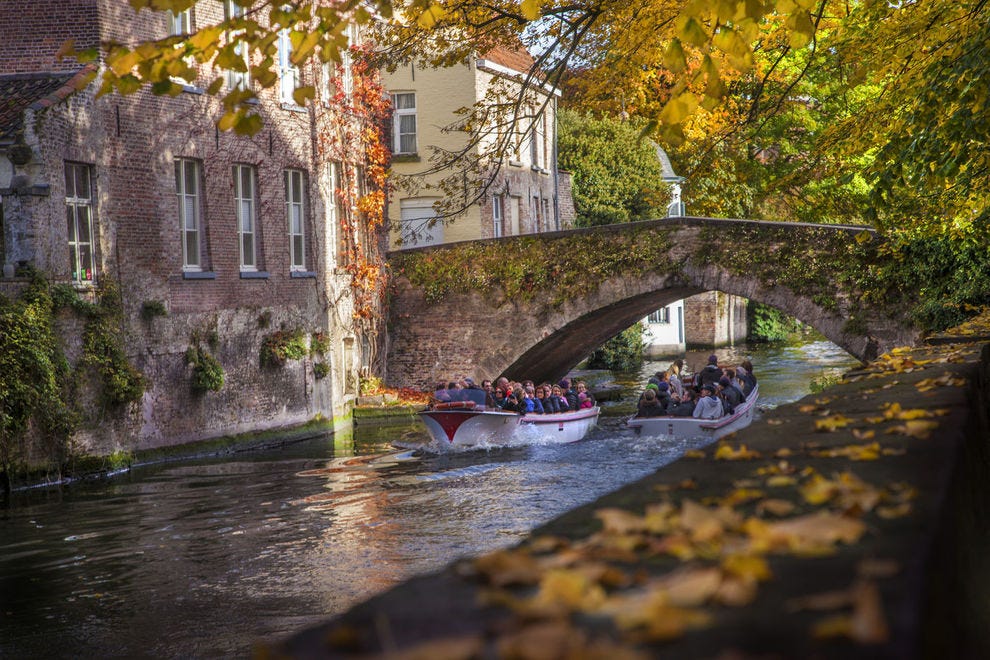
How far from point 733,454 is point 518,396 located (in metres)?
19.0

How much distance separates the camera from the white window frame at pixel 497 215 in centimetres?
3102

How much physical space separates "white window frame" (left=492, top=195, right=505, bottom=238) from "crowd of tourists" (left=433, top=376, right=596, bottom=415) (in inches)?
341

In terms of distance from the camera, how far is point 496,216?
31391mm

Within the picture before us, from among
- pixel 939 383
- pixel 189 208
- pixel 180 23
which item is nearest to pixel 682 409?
pixel 189 208

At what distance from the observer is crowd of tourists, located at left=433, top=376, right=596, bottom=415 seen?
851 inches

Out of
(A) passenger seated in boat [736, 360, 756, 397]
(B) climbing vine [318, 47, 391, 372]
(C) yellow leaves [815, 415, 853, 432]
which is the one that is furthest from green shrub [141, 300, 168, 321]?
(C) yellow leaves [815, 415, 853, 432]

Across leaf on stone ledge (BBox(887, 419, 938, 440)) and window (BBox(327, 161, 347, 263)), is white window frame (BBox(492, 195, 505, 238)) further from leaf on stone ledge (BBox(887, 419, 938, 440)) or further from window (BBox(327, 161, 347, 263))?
leaf on stone ledge (BBox(887, 419, 938, 440))

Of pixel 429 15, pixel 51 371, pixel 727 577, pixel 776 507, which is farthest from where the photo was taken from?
pixel 51 371

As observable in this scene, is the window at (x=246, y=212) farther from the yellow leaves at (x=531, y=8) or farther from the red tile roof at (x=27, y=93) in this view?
the yellow leaves at (x=531, y=8)

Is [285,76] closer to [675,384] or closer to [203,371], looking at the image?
[203,371]

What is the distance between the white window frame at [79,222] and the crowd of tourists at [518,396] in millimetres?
6549

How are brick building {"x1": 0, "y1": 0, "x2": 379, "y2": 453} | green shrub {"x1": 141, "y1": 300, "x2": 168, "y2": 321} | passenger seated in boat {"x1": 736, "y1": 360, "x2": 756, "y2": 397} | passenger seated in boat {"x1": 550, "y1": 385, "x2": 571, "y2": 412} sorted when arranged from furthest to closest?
passenger seated in boat {"x1": 736, "y1": 360, "x2": 756, "y2": 397} → passenger seated in boat {"x1": 550, "y1": 385, "x2": 571, "y2": 412} → green shrub {"x1": 141, "y1": 300, "x2": 168, "y2": 321} → brick building {"x1": 0, "y1": 0, "x2": 379, "y2": 453}

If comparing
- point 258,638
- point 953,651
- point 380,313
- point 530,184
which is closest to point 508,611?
point 953,651

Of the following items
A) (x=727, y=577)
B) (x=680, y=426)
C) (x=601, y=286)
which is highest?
(x=601, y=286)
